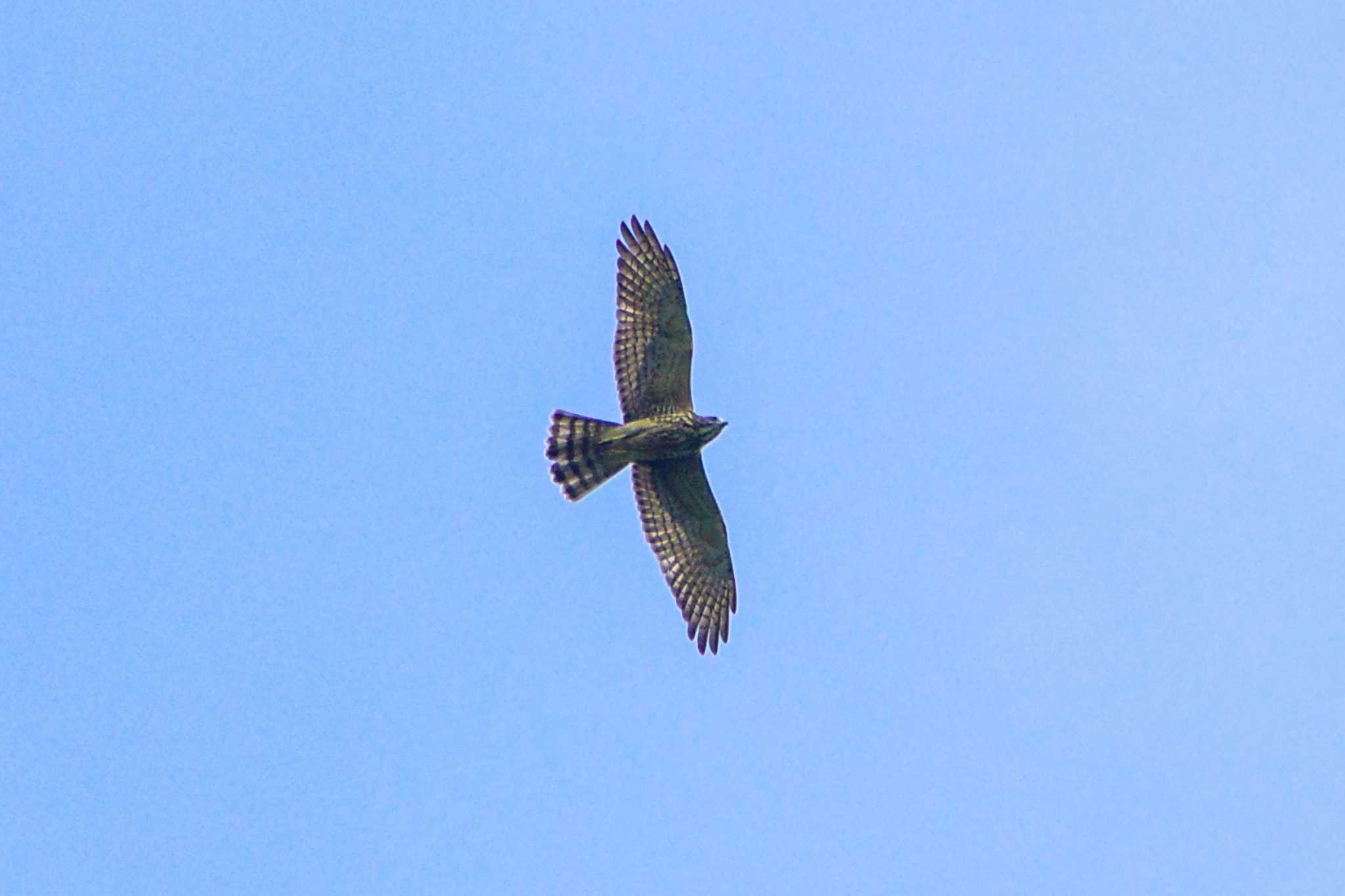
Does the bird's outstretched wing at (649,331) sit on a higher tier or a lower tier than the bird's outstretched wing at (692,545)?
higher

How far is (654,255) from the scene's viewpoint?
23344 mm

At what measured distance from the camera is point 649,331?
23.3 metres

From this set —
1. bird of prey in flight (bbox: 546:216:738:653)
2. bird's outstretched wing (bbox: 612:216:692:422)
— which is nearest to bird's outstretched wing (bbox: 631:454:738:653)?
bird of prey in flight (bbox: 546:216:738:653)

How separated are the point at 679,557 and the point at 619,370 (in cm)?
257

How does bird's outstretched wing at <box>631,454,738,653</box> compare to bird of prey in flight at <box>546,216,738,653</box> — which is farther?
bird's outstretched wing at <box>631,454,738,653</box>

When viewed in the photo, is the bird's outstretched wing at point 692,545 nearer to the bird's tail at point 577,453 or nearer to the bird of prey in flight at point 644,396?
the bird of prey in flight at point 644,396

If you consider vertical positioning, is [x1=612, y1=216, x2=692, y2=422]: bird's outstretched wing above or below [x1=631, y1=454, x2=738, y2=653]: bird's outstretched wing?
above

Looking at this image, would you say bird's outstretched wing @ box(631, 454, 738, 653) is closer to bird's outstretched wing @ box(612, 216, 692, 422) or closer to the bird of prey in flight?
the bird of prey in flight

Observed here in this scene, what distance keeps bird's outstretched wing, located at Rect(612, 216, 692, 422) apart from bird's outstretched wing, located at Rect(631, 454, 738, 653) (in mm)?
1005

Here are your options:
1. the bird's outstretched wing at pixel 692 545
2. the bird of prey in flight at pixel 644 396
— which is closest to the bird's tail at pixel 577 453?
the bird of prey in flight at pixel 644 396

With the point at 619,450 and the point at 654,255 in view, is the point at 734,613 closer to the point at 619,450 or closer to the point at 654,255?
the point at 619,450

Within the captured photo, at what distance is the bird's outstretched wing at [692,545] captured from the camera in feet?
79.5

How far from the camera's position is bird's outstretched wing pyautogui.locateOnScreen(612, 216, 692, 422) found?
76.2ft

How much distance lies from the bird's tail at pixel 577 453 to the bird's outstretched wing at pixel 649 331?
533mm
